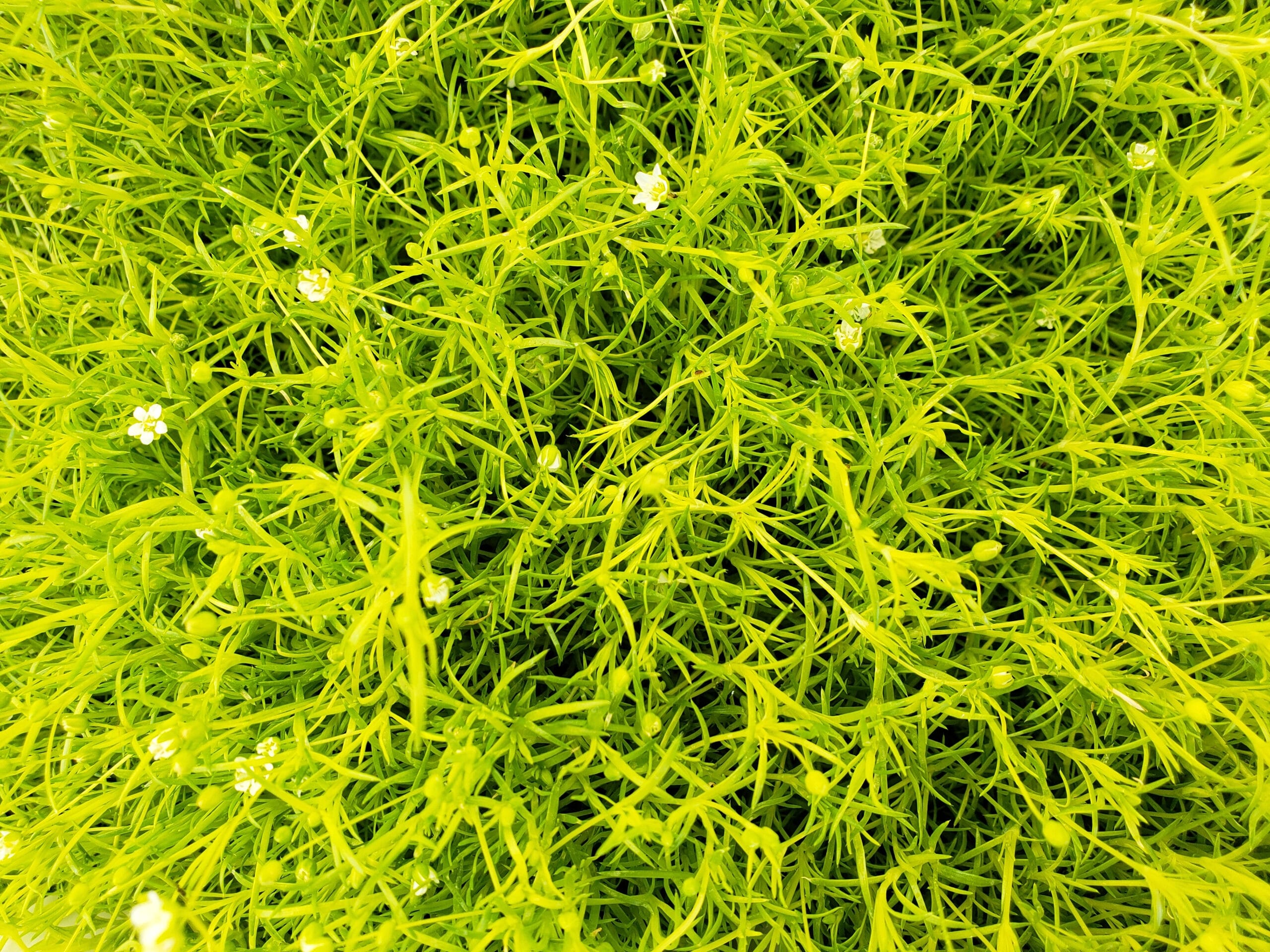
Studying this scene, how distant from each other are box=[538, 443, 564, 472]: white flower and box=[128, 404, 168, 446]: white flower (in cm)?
49

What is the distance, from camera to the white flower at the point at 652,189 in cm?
90

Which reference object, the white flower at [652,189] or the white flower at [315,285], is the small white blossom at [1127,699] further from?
the white flower at [315,285]

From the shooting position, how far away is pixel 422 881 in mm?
780

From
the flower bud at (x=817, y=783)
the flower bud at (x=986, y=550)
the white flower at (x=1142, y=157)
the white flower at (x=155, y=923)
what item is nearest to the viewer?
the white flower at (x=155, y=923)

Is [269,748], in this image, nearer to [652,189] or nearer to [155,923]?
[155,923]

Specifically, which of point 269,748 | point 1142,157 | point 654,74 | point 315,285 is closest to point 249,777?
point 269,748

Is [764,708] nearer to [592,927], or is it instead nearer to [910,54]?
[592,927]

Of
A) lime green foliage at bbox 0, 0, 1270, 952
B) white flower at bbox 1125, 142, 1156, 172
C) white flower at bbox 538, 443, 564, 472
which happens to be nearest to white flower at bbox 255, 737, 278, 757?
lime green foliage at bbox 0, 0, 1270, 952

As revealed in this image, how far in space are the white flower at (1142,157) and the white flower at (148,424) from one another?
4.32ft

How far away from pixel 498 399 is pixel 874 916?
0.72 metres

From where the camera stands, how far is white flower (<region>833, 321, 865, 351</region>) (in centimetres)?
94

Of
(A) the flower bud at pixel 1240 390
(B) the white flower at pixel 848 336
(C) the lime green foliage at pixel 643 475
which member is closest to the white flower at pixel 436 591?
(C) the lime green foliage at pixel 643 475

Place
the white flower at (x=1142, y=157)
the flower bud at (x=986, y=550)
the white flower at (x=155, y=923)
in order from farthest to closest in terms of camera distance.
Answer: the white flower at (x=1142, y=157), the flower bud at (x=986, y=550), the white flower at (x=155, y=923)

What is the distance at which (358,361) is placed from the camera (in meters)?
0.92
